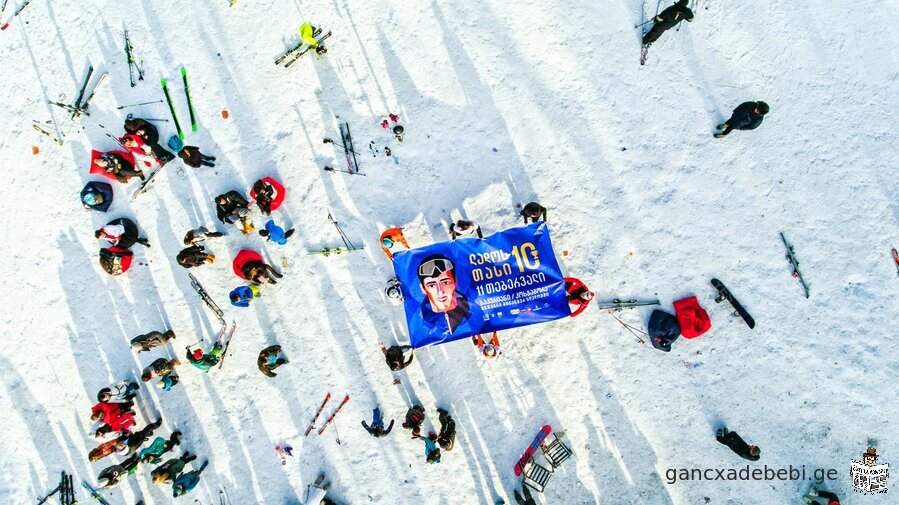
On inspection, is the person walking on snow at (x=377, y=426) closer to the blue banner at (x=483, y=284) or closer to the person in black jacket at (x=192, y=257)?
the blue banner at (x=483, y=284)

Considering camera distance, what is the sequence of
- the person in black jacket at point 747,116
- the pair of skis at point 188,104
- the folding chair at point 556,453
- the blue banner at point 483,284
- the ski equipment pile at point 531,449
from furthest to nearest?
the pair of skis at point 188,104 → the ski equipment pile at point 531,449 → the folding chair at point 556,453 → the blue banner at point 483,284 → the person in black jacket at point 747,116

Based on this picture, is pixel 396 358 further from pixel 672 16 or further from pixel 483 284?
pixel 672 16

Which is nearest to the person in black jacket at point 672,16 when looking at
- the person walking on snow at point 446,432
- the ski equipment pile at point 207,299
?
the person walking on snow at point 446,432

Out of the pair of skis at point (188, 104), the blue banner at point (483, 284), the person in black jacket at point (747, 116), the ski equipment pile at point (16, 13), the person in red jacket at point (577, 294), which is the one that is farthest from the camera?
the ski equipment pile at point (16, 13)

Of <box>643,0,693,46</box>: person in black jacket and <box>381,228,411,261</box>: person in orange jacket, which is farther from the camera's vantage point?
<box>381,228,411,261</box>: person in orange jacket

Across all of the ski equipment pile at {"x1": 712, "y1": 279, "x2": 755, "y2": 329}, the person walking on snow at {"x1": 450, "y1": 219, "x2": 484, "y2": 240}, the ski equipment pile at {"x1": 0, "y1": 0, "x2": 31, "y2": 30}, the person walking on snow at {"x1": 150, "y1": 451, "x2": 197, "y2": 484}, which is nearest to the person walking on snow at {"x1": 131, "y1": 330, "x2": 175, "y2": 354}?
the person walking on snow at {"x1": 150, "y1": 451, "x2": 197, "y2": 484}

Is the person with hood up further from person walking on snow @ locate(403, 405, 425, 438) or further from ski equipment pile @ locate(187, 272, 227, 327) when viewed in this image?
person walking on snow @ locate(403, 405, 425, 438)

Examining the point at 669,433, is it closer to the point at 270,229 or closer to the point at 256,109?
the point at 270,229

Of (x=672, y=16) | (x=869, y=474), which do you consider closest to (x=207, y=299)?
(x=672, y=16)
